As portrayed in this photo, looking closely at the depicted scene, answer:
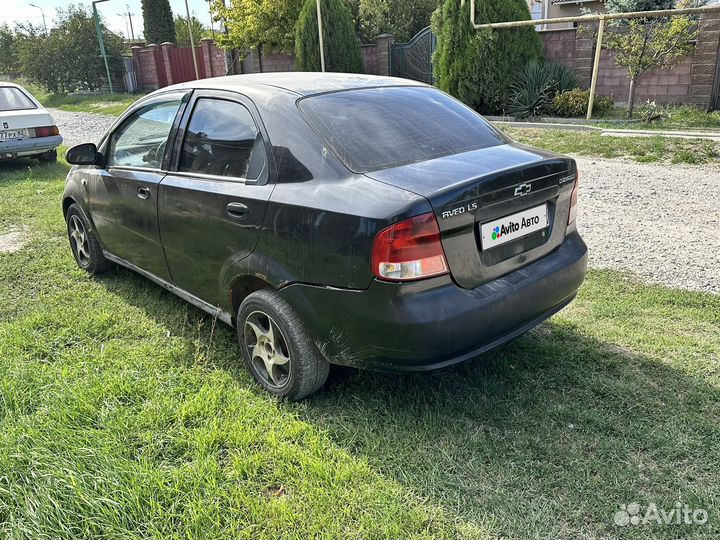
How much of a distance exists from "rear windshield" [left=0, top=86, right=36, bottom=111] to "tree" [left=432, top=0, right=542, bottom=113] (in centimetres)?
858

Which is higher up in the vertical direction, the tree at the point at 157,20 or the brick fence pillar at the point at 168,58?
the tree at the point at 157,20

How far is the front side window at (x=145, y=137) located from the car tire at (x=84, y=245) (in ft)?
2.62

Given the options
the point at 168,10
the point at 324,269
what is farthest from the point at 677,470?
the point at 168,10

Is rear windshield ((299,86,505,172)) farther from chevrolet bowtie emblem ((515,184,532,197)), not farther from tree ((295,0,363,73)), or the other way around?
tree ((295,0,363,73))

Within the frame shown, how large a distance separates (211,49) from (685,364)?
25529 millimetres

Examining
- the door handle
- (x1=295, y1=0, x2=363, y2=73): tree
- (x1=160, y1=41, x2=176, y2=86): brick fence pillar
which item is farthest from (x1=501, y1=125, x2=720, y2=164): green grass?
(x1=160, y1=41, x2=176, y2=86): brick fence pillar

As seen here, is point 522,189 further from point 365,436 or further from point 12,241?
point 12,241

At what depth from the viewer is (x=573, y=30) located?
12977 millimetres

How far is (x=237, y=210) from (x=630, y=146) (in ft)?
26.7

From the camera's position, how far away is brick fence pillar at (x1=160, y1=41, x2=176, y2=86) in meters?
27.0

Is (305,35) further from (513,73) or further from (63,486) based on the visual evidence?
(63,486)

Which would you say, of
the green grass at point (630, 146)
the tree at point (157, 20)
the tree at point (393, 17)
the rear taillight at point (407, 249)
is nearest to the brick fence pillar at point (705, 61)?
the green grass at point (630, 146)

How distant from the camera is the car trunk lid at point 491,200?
2.46 meters

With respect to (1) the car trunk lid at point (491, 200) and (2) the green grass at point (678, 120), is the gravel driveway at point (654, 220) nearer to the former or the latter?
(1) the car trunk lid at point (491, 200)
